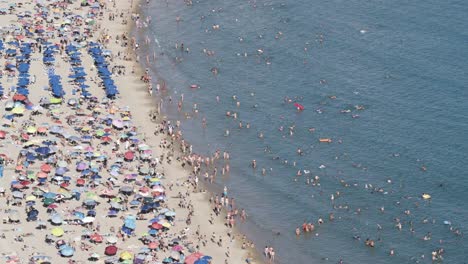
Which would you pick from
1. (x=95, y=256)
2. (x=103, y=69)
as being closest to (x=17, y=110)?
(x=103, y=69)

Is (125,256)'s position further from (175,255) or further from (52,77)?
(52,77)

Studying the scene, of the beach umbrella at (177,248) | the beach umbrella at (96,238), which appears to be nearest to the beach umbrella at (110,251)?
the beach umbrella at (96,238)

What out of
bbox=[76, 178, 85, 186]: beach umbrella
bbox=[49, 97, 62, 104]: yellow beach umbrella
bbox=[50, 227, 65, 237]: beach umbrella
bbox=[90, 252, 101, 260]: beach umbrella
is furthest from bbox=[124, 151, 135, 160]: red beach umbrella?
bbox=[90, 252, 101, 260]: beach umbrella

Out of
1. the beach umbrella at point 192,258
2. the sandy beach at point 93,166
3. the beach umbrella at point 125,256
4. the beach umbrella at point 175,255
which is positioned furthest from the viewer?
the sandy beach at point 93,166

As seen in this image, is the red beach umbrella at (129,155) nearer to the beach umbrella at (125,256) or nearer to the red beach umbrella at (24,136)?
the red beach umbrella at (24,136)

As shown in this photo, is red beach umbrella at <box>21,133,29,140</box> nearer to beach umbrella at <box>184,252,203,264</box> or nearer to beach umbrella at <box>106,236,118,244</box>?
beach umbrella at <box>106,236,118,244</box>

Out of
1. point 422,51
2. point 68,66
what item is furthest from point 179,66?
point 422,51

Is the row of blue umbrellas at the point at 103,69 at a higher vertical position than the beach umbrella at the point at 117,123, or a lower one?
higher
